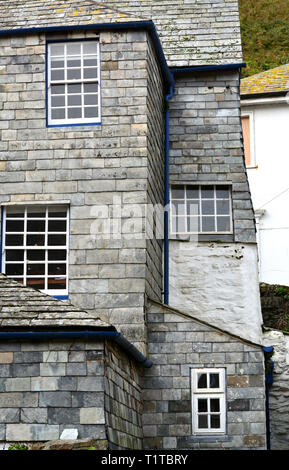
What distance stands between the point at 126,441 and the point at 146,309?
2.93 metres

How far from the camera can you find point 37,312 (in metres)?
12.6

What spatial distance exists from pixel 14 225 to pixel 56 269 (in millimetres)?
1170

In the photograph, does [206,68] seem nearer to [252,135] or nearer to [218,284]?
[218,284]

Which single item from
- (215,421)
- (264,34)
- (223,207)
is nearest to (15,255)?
(215,421)

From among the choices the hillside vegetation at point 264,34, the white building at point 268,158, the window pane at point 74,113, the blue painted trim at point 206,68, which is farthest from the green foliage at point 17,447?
the hillside vegetation at point 264,34

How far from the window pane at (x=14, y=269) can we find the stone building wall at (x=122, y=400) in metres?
2.78

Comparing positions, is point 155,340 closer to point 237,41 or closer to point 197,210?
point 197,210

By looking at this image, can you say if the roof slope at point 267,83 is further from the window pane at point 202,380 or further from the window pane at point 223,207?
the window pane at point 202,380

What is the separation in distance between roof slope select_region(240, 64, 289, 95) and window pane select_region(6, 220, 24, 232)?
1109 centimetres

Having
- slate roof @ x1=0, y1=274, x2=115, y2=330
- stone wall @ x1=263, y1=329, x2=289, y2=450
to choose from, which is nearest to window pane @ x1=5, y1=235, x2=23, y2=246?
slate roof @ x1=0, y1=274, x2=115, y2=330

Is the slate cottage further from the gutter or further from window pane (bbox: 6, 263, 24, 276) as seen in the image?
the gutter

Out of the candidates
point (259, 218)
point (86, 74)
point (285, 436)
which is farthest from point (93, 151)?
point (259, 218)

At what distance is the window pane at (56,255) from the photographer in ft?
52.0

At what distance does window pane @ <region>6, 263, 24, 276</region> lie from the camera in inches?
624
